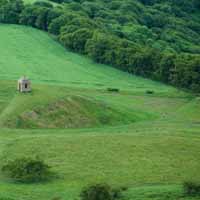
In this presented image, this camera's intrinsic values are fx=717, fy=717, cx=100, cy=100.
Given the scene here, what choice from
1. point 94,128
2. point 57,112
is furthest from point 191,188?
point 57,112

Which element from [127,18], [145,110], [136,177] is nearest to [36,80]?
[145,110]

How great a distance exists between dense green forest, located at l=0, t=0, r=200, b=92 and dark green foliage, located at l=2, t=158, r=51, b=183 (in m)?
59.7

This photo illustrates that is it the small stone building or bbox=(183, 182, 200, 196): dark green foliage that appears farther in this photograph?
the small stone building

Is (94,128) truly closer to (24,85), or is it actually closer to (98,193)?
(24,85)

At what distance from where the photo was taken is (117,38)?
151250mm

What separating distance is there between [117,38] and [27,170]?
80290 mm

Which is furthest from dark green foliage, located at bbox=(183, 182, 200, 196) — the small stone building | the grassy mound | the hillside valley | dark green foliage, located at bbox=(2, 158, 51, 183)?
the small stone building

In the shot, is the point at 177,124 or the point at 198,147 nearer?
the point at 198,147

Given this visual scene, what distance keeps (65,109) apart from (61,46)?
182 feet

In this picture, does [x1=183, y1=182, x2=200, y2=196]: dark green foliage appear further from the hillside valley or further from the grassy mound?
the grassy mound

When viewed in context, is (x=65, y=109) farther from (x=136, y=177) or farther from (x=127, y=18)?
(x=127, y=18)

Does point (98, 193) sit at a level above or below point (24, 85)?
below

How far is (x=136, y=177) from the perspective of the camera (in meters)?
74.8

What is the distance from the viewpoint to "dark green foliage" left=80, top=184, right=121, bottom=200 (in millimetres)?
66688
